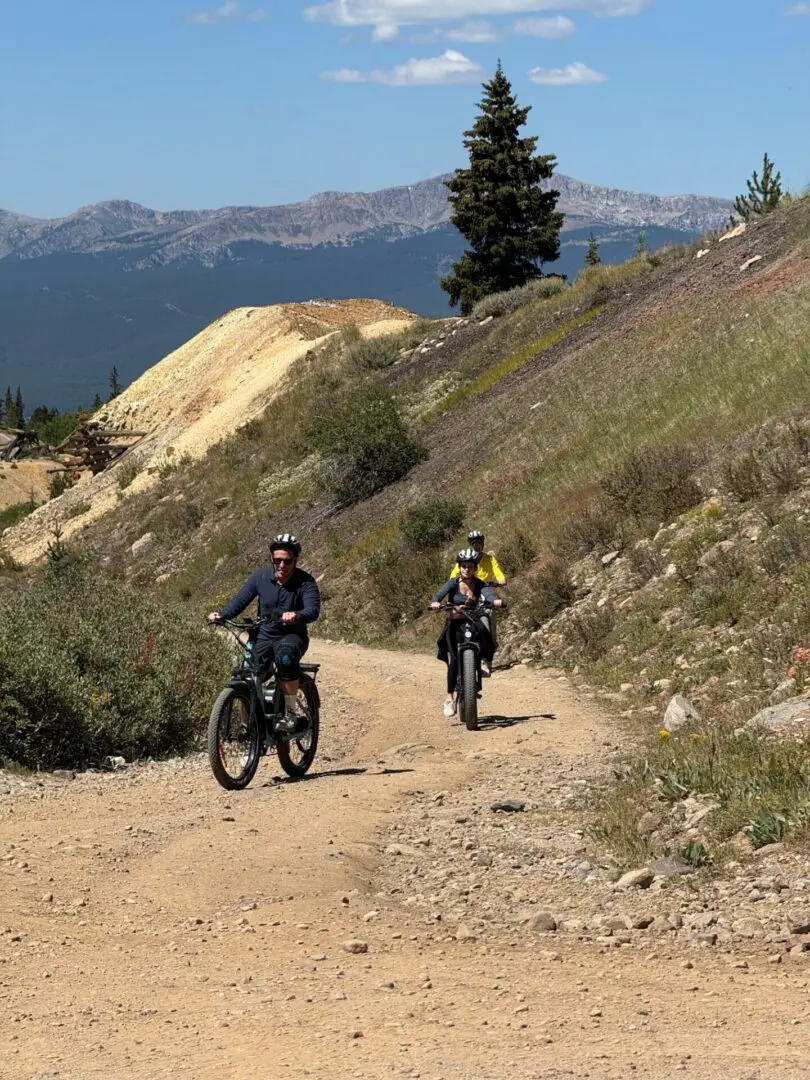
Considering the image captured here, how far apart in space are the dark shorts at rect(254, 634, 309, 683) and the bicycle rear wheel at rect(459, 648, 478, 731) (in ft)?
9.45

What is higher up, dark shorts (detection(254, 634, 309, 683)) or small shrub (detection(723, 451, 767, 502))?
small shrub (detection(723, 451, 767, 502))

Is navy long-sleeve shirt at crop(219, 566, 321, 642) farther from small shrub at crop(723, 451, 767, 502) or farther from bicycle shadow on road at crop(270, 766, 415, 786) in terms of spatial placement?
small shrub at crop(723, 451, 767, 502)

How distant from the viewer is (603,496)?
864 inches

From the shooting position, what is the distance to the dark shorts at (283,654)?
11031 millimetres

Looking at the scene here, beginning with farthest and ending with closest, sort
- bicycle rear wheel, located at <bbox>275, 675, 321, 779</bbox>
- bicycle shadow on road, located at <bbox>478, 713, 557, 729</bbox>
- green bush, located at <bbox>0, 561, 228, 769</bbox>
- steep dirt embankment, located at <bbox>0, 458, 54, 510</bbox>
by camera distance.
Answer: steep dirt embankment, located at <bbox>0, 458, 54, 510</bbox> → bicycle shadow on road, located at <bbox>478, 713, 557, 729</bbox> → green bush, located at <bbox>0, 561, 228, 769</bbox> → bicycle rear wheel, located at <bbox>275, 675, 321, 779</bbox>

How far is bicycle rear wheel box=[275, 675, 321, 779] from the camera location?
11430 mm

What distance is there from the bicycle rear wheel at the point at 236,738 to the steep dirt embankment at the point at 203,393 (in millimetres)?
37529

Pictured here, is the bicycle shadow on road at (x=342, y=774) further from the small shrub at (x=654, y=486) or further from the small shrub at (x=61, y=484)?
the small shrub at (x=61, y=484)

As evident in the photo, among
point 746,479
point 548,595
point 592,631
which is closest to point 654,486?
point 746,479

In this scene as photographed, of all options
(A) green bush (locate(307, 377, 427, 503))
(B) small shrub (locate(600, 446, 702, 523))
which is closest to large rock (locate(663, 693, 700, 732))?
(B) small shrub (locate(600, 446, 702, 523))

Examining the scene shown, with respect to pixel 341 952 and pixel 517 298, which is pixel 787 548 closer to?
pixel 341 952

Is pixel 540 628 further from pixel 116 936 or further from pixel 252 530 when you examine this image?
pixel 252 530

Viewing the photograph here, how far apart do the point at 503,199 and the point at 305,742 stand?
47588mm

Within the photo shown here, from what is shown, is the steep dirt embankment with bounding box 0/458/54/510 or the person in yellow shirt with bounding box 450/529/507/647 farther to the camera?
the steep dirt embankment with bounding box 0/458/54/510
